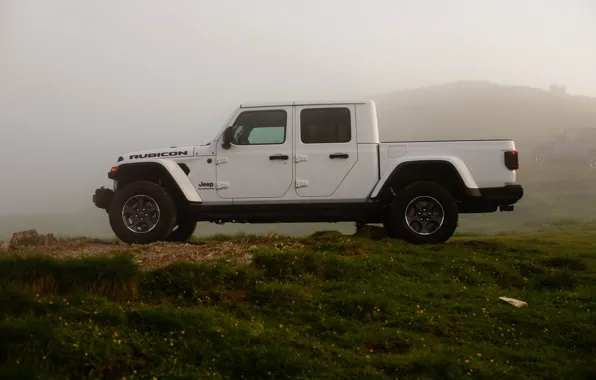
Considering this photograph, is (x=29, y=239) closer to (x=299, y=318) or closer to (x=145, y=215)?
(x=145, y=215)

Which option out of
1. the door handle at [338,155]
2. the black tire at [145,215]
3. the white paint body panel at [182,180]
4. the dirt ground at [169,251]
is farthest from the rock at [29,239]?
the door handle at [338,155]

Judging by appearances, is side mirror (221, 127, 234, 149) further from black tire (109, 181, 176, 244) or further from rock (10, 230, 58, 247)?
rock (10, 230, 58, 247)

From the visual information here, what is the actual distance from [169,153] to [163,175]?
1.36 ft

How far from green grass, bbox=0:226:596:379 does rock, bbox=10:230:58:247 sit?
4014 millimetres

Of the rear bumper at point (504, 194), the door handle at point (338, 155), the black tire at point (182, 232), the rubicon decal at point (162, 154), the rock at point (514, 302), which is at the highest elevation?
the rubicon decal at point (162, 154)

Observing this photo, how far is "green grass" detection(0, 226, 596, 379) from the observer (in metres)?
4.57

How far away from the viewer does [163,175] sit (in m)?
9.36

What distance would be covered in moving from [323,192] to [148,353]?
488 cm

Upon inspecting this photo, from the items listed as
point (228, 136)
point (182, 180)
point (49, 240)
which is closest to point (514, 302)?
point (228, 136)

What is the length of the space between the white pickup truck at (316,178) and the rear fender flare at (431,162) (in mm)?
17

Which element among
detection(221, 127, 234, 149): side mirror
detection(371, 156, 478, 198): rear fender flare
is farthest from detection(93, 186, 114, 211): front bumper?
detection(371, 156, 478, 198): rear fender flare

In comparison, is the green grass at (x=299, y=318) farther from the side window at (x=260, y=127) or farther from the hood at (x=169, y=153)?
the hood at (x=169, y=153)

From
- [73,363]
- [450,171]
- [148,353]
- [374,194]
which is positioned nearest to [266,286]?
[148,353]

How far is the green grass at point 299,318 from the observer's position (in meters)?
4.57
